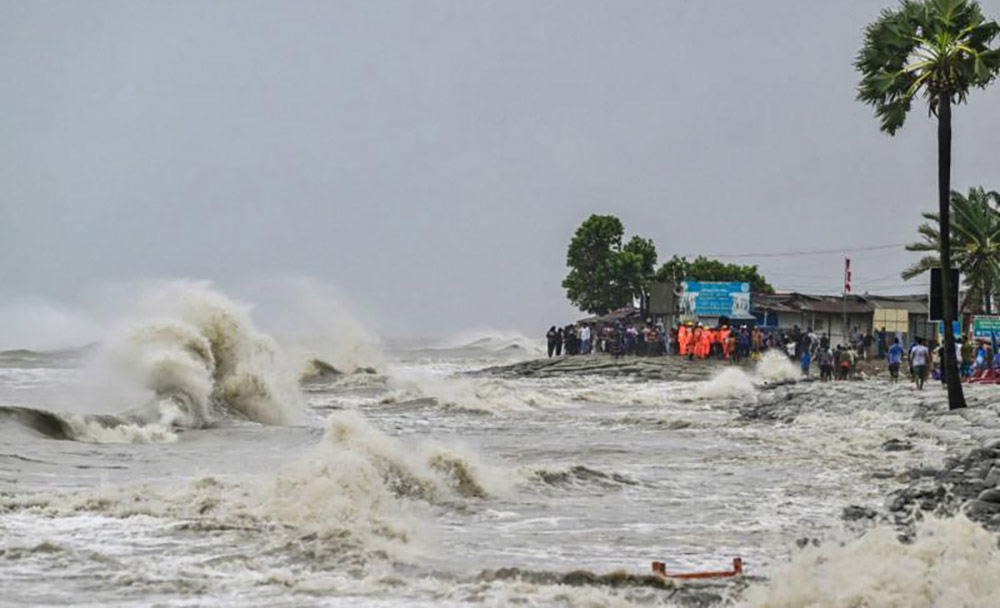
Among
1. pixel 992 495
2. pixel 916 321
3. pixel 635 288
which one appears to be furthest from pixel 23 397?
pixel 635 288

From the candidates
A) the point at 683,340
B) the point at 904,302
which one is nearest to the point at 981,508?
the point at 683,340

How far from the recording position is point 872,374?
38156mm

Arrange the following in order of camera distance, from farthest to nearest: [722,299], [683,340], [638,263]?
1. [638,263]
2. [722,299]
3. [683,340]

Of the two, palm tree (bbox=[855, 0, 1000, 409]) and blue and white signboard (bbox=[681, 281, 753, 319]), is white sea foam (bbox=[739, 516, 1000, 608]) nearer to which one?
palm tree (bbox=[855, 0, 1000, 409])

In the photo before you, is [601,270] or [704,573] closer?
[704,573]

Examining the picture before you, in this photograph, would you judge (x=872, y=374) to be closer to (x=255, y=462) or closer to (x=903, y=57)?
(x=903, y=57)

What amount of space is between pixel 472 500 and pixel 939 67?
1263cm

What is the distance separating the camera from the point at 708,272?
3039 inches

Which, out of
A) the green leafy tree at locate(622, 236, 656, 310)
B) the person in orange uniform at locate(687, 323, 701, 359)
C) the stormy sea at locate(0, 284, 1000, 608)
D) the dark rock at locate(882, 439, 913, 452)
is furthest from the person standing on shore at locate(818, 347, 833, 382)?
the green leafy tree at locate(622, 236, 656, 310)

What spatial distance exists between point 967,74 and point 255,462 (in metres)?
13.5

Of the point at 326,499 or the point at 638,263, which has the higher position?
the point at 638,263

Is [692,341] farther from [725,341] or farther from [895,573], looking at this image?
[895,573]

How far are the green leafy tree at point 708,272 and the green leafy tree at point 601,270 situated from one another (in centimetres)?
175

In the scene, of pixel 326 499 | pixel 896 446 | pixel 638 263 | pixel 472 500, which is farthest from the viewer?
pixel 638 263
